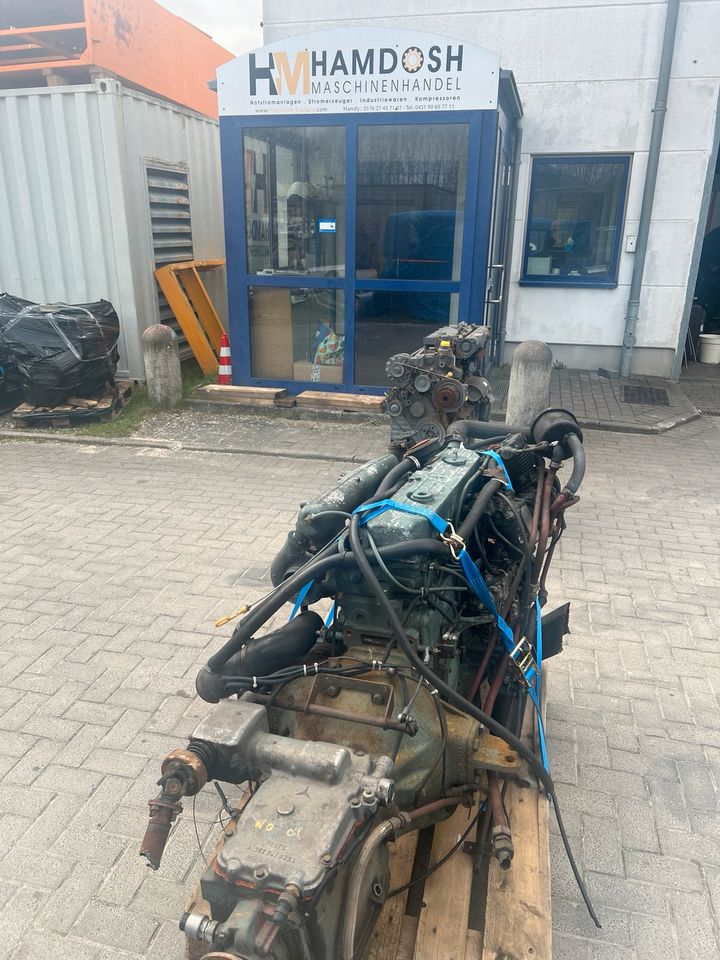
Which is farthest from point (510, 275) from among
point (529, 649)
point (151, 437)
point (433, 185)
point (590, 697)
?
point (529, 649)

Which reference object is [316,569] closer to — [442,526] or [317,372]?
[442,526]

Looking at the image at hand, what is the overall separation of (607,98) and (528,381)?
482 cm

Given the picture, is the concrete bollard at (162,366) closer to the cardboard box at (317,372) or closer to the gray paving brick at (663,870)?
the cardboard box at (317,372)

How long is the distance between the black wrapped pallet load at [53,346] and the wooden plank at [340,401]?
238 cm

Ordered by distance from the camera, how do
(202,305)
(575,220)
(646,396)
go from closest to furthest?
(646,396) < (202,305) < (575,220)

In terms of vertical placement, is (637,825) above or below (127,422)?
below

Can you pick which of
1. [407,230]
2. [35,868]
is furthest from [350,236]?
[35,868]

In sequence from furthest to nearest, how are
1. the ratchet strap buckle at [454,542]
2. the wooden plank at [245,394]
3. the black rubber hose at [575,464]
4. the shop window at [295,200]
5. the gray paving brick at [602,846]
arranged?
the wooden plank at [245,394] → the shop window at [295,200] → the black rubber hose at [575,464] → the gray paving brick at [602,846] → the ratchet strap buckle at [454,542]

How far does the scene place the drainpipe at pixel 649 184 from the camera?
9.19m

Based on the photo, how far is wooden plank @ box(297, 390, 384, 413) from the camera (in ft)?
27.8

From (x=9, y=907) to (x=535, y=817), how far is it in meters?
1.87

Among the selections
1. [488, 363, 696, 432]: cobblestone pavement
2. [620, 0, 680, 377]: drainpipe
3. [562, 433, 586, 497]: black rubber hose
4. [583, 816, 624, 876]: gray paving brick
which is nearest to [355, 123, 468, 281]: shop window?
[488, 363, 696, 432]: cobblestone pavement

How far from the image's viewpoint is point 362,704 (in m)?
2.20

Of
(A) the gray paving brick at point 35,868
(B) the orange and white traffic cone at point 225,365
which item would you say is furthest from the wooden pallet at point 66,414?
(A) the gray paving brick at point 35,868
